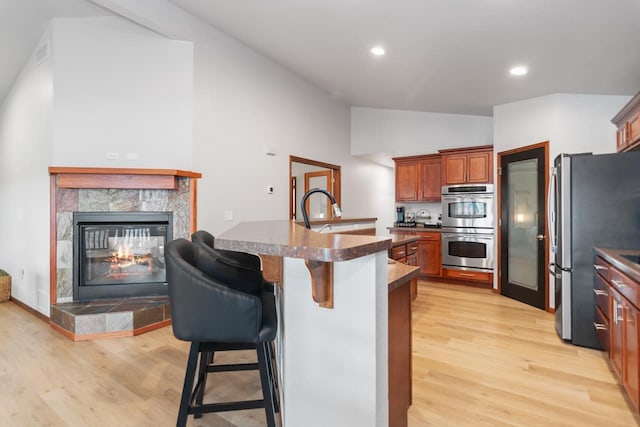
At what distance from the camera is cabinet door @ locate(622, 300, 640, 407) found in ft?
5.92

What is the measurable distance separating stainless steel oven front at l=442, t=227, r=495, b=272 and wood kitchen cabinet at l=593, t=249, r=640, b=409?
2.43 m

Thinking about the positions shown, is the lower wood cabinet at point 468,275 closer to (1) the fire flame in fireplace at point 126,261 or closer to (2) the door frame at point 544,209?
(2) the door frame at point 544,209

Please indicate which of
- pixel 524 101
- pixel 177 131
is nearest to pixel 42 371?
pixel 177 131

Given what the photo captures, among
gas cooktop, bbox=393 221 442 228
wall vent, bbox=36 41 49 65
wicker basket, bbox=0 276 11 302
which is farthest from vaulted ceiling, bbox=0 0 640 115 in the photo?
wicker basket, bbox=0 276 11 302

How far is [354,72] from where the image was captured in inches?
178

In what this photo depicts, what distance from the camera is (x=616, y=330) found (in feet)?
7.14

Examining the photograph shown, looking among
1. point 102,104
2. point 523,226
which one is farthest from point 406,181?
point 102,104

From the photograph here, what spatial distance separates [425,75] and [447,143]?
219 centimetres

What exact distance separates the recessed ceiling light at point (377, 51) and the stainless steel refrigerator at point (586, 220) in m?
2.06

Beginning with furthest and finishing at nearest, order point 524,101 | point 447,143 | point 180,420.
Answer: point 447,143, point 524,101, point 180,420

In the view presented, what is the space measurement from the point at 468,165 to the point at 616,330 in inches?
140

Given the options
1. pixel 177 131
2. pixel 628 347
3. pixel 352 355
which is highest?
pixel 177 131

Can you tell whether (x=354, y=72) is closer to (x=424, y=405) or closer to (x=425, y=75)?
(x=425, y=75)

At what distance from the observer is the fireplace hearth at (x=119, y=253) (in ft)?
11.2
